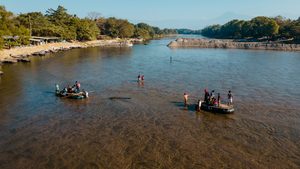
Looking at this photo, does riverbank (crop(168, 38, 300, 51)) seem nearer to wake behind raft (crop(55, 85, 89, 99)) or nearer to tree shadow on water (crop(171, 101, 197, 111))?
tree shadow on water (crop(171, 101, 197, 111))

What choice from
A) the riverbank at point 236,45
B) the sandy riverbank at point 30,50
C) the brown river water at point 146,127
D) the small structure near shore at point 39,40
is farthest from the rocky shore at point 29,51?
the riverbank at point 236,45

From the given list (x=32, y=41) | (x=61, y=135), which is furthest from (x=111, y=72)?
(x=32, y=41)

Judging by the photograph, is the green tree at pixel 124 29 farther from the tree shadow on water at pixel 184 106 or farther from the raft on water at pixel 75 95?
the tree shadow on water at pixel 184 106

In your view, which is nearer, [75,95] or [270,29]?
[75,95]

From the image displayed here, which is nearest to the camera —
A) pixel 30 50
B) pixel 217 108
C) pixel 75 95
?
pixel 217 108

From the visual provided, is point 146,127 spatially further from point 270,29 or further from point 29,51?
point 270,29

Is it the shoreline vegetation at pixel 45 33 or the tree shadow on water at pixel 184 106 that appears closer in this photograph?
the tree shadow on water at pixel 184 106

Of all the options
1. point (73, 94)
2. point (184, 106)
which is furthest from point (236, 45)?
point (73, 94)

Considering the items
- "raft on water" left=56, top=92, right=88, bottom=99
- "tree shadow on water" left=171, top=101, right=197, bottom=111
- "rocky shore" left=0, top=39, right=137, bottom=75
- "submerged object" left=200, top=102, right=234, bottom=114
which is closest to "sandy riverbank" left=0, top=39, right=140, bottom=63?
"rocky shore" left=0, top=39, right=137, bottom=75
